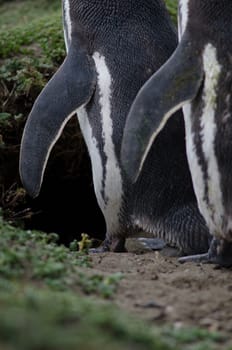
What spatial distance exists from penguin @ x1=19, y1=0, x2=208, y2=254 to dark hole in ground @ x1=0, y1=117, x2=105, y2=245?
51.6 inches

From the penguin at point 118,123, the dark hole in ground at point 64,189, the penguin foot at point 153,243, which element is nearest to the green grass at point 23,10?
the dark hole in ground at point 64,189

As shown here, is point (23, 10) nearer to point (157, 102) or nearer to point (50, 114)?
point (50, 114)

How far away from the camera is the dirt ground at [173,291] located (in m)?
3.06

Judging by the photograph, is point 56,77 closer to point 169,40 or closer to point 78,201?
point 169,40

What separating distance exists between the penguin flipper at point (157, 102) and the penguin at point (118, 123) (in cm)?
64

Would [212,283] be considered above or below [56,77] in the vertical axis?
below

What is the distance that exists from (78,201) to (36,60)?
135 centimetres

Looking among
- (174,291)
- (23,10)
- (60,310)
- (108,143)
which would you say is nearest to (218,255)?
(108,143)

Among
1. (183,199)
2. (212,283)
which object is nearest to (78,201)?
(183,199)

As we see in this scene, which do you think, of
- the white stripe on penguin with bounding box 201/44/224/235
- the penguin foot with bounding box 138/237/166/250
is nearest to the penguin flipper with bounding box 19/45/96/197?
the penguin foot with bounding box 138/237/166/250

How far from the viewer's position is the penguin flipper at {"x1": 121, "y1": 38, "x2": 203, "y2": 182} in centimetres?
421

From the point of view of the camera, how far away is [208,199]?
170 inches

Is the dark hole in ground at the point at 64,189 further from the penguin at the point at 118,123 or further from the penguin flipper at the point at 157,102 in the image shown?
the penguin flipper at the point at 157,102

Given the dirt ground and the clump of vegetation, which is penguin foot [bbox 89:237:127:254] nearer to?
the dirt ground
